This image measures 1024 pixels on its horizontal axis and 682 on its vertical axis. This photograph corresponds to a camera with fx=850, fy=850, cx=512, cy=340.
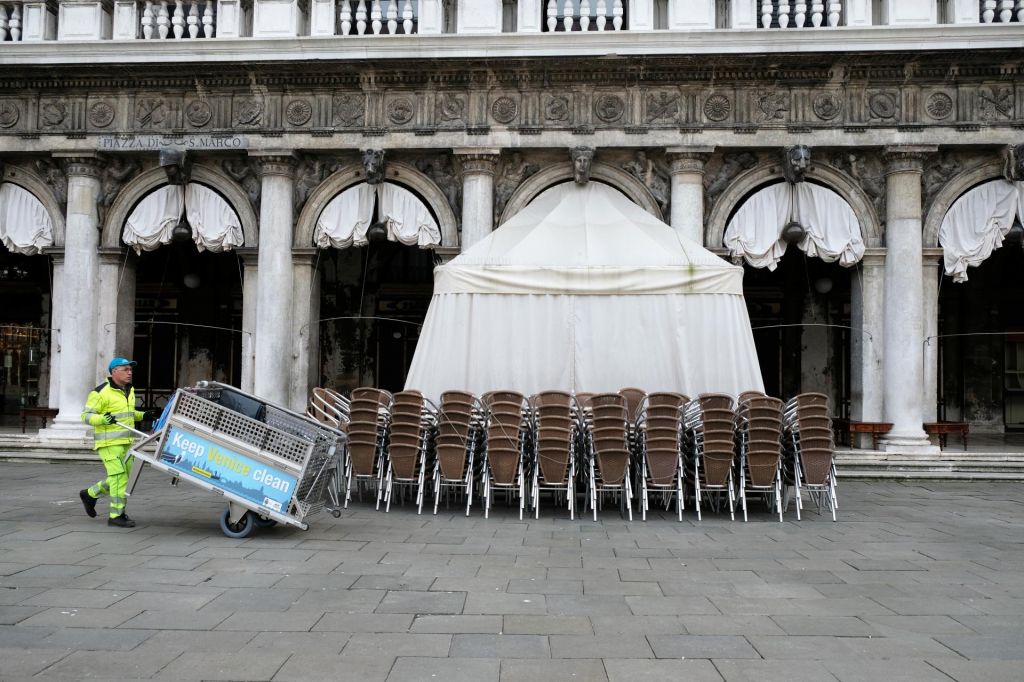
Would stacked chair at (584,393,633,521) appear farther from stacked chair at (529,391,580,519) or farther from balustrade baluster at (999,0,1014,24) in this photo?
balustrade baluster at (999,0,1014,24)

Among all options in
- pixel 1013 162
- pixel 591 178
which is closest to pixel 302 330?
pixel 591 178

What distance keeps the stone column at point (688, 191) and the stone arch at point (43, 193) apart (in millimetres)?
10451

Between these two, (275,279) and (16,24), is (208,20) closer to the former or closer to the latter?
(16,24)

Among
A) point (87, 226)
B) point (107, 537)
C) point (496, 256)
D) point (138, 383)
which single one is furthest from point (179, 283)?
point (107, 537)

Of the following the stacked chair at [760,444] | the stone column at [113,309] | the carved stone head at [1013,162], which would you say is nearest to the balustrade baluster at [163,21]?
the stone column at [113,309]

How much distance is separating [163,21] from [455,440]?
986 centimetres

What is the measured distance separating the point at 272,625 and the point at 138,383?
49.3 feet

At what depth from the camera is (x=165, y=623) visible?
16.2 ft

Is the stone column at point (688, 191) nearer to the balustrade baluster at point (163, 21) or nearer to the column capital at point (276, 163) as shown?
the column capital at point (276, 163)

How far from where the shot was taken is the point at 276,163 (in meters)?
14.1

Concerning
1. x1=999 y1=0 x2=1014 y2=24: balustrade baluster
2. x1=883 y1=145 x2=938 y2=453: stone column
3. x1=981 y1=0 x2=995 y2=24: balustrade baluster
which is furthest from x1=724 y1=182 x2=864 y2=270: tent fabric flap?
x1=999 y1=0 x2=1014 y2=24: balustrade baluster

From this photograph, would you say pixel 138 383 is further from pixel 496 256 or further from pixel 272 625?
pixel 272 625

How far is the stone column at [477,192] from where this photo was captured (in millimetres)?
13875

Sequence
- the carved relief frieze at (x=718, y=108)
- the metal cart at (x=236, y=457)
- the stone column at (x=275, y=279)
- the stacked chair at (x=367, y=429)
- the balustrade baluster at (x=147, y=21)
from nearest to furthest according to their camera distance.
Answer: the metal cart at (x=236, y=457) → the stacked chair at (x=367, y=429) → the carved relief frieze at (x=718, y=108) → the stone column at (x=275, y=279) → the balustrade baluster at (x=147, y=21)
